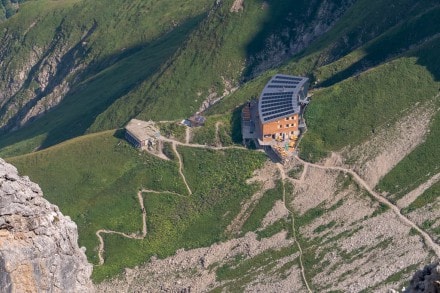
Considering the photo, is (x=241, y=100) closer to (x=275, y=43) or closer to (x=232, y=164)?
(x=232, y=164)

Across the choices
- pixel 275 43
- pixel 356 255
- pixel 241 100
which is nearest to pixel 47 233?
pixel 356 255

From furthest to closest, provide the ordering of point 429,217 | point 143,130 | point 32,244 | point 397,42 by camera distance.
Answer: point 397,42 → point 143,130 → point 429,217 → point 32,244

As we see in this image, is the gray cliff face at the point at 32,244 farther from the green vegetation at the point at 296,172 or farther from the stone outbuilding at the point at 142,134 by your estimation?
the stone outbuilding at the point at 142,134

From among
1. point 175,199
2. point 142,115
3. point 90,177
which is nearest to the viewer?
point 175,199

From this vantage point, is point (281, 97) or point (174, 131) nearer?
point (281, 97)

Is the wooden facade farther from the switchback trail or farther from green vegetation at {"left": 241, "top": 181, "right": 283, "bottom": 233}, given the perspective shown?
green vegetation at {"left": 241, "top": 181, "right": 283, "bottom": 233}

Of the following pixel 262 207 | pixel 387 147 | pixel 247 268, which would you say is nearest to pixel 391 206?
pixel 387 147

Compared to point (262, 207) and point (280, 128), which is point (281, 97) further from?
point (262, 207)
